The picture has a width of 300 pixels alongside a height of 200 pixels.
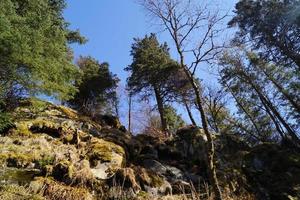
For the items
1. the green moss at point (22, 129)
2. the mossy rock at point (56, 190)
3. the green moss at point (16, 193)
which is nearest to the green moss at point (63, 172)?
the mossy rock at point (56, 190)

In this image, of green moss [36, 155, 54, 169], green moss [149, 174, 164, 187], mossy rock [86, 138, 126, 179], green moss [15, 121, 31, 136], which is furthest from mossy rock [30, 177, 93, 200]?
green moss [15, 121, 31, 136]

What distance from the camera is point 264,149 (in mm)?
14164

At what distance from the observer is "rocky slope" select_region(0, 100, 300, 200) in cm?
804

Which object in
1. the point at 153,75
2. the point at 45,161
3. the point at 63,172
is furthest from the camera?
the point at 153,75

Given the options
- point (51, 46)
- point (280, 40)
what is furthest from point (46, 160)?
point (280, 40)

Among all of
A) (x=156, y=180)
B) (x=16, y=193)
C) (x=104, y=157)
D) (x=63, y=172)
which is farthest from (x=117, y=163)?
(x=16, y=193)

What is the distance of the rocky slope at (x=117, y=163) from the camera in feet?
Answer: 26.4

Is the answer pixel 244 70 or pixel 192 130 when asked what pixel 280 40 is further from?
pixel 192 130

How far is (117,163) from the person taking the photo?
9.80m

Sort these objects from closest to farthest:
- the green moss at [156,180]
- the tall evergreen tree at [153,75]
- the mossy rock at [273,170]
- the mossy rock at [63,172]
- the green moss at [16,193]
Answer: the green moss at [16,193], the mossy rock at [63,172], the green moss at [156,180], the mossy rock at [273,170], the tall evergreen tree at [153,75]

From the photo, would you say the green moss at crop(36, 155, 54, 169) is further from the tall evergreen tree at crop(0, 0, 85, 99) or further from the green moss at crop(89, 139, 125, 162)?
the tall evergreen tree at crop(0, 0, 85, 99)

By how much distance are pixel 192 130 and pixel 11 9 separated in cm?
831

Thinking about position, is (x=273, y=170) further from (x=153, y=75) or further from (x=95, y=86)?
(x=95, y=86)

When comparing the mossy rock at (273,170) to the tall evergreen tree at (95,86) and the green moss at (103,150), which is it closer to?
the green moss at (103,150)
